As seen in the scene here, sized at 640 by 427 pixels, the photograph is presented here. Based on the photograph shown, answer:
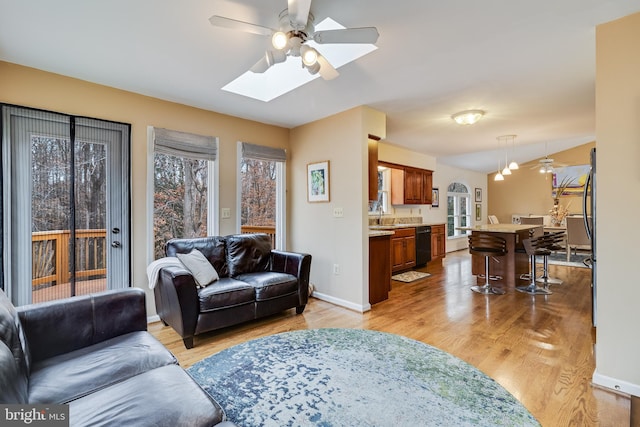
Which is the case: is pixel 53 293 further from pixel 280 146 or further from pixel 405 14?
pixel 405 14

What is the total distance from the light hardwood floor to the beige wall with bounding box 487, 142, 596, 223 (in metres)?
5.00

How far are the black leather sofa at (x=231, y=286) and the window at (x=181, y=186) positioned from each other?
1.13ft

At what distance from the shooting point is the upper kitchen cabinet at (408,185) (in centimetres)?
595

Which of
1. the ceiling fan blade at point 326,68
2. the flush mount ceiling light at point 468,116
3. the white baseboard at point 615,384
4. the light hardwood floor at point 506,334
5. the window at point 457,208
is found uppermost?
the flush mount ceiling light at point 468,116

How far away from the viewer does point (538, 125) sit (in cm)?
445

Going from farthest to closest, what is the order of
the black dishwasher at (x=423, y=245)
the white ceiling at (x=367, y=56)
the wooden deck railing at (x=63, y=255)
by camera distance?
the black dishwasher at (x=423, y=245)
the wooden deck railing at (x=63, y=255)
the white ceiling at (x=367, y=56)

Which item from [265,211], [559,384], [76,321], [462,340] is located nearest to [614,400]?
[559,384]

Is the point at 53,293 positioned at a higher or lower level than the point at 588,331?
higher

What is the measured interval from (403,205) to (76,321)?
5836mm

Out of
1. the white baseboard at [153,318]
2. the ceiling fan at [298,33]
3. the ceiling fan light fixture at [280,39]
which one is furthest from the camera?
the white baseboard at [153,318]

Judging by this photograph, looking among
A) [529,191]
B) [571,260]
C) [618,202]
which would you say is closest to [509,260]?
[618,202]

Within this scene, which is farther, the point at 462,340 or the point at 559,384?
the point at 462,340

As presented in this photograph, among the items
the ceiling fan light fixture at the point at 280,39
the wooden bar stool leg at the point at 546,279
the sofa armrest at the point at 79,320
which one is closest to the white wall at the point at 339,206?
the ceiling fan light fixture at the point at 280,39

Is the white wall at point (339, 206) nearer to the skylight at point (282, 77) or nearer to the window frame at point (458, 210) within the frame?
the skylight at point (282, 77)
